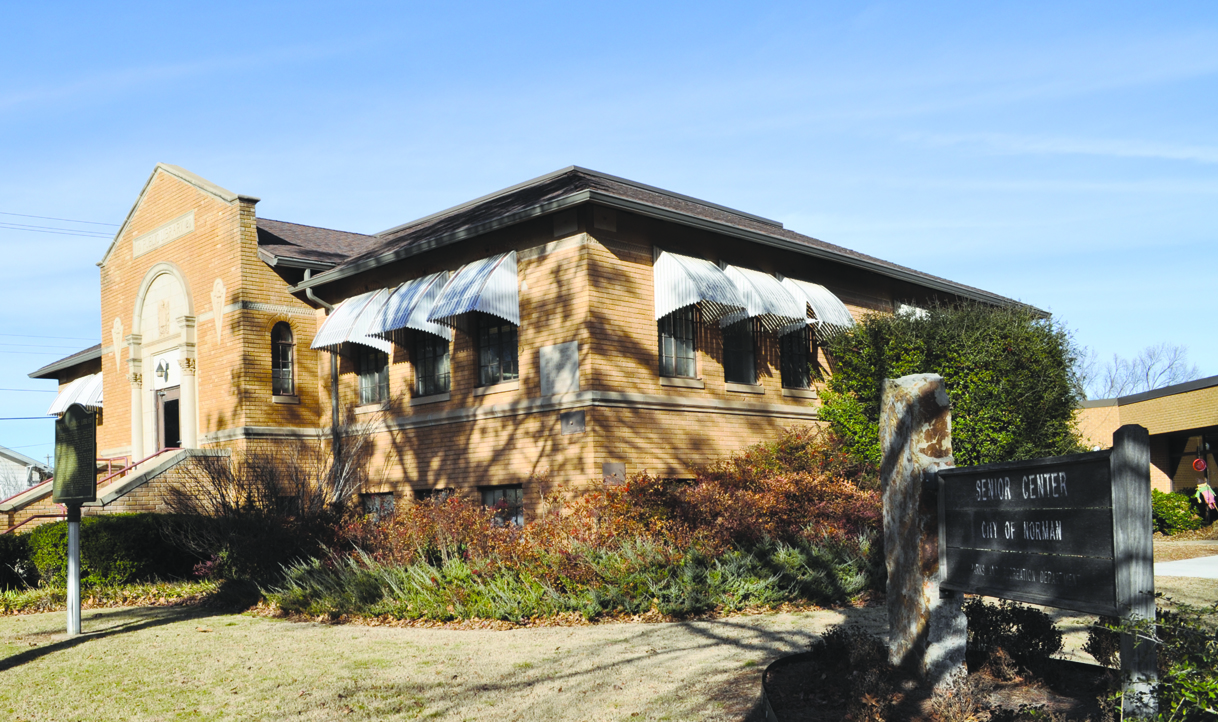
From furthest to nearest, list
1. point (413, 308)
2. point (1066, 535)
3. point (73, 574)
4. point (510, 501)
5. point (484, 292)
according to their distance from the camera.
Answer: point (413, 308), point (510, 501), point (484, 292), point (73, 574), point (1066, 535)

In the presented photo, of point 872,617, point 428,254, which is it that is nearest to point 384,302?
point 428,254

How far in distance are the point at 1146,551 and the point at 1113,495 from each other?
1.01 ft

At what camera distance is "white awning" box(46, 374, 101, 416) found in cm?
3131

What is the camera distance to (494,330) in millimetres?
19234

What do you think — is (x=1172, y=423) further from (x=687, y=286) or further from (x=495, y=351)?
(x=495, y=351)

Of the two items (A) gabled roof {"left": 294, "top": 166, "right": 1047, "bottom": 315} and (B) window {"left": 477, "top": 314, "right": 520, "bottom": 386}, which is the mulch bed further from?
(B) window {"left": 477, "top": 314, "right": 520, "bottom": 386}

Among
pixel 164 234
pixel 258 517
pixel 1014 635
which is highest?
pixel 164 234

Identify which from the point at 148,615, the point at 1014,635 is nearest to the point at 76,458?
the point at 148,615

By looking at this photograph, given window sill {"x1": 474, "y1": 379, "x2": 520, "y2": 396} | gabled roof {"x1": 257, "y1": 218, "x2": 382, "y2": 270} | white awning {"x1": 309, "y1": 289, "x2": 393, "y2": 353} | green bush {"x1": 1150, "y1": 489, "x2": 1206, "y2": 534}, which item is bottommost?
green bush {"x1": 1150, "y1": 489, "x2": 1206, "y2": 534}

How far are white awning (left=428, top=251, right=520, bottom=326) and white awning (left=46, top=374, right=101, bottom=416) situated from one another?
1742 centimetres

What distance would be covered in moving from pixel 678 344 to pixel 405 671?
1061 cm

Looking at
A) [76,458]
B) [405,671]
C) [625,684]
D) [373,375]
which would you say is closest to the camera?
[625,684]

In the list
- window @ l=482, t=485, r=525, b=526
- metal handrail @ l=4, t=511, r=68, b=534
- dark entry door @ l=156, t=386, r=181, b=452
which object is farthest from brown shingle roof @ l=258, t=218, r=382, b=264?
window @ l=482, t=485, r=525, b=526

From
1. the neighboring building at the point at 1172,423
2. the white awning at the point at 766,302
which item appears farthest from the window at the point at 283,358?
the neighboring building at the point at 1172,423
